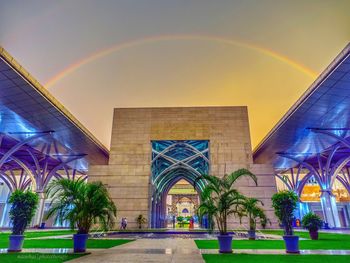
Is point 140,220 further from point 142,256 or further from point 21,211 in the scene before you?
point 142,256

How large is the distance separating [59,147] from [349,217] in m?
50.0

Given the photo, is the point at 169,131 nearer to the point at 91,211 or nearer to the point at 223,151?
the point at 223,151

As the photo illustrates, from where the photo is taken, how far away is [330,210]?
29.6m

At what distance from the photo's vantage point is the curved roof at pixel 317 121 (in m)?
14.0

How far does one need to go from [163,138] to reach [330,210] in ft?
74.1

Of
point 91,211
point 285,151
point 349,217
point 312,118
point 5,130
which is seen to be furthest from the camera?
point 349,217

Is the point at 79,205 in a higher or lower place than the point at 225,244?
higher

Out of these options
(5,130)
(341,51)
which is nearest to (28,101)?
(5,130)

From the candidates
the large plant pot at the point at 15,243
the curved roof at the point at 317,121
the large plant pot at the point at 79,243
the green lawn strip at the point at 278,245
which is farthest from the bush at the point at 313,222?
the large plant pot at the point at 15,243

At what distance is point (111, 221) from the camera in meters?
9.73

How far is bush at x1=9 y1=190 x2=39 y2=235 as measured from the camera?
8826 millimetres

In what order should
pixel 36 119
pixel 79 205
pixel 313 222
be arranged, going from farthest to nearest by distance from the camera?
pixel 36 119
pixel 313 222
pixel 79 205

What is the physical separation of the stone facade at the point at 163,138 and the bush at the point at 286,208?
17.4m

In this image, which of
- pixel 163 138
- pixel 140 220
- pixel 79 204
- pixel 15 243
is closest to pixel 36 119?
pixel 163 138
